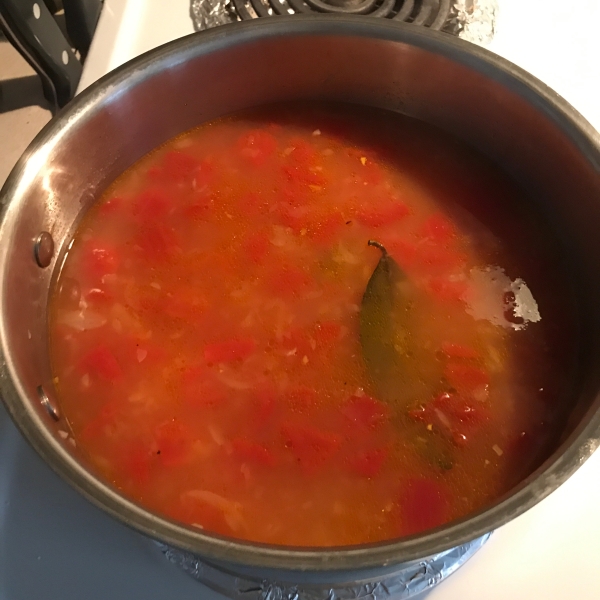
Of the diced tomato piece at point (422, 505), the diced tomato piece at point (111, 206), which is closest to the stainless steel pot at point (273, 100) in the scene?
the diced tomato piece at point (111, 206)

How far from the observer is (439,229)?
126 cm

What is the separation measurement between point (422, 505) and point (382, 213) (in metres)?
0.61

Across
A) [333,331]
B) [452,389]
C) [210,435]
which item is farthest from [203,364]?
[452,389]

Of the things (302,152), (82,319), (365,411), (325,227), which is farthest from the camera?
(302,152)

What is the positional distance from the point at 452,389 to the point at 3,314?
0.76 m

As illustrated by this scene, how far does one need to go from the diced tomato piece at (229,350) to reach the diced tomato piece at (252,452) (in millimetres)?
157

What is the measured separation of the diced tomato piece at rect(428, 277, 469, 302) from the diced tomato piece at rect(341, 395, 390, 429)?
26 centimetres

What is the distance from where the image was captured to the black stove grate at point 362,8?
1.35 metres

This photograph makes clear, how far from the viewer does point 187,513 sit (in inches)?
37.5

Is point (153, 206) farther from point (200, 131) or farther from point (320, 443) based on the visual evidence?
point (320, 443)

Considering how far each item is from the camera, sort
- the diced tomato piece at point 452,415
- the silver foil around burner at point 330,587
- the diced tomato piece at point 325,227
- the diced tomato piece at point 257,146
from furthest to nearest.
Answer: the diced tomato piece at point 257,146 < the diced tomato piece at point 325,227 < the diced tomato piece at point 452,415 < the silver foil around burner at point 330,587

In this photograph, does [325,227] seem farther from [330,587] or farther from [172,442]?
[330,587]

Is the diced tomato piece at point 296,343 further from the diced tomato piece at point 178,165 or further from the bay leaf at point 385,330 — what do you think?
the diced tomato piece at point 178,165

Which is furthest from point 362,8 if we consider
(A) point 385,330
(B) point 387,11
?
(A) point 385,330
